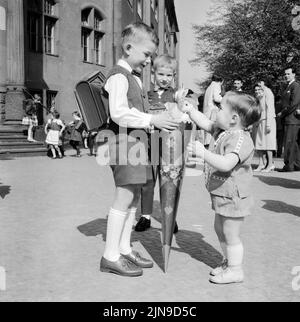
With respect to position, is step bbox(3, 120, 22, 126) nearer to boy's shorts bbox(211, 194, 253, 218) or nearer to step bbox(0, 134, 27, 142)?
step bbox(0, 134, 27, 142)

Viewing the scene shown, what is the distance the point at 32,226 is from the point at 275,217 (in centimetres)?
275

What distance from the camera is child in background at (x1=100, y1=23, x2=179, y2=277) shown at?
330 cm

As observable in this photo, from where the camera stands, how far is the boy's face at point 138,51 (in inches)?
136

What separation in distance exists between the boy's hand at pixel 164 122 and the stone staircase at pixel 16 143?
12.3 meters

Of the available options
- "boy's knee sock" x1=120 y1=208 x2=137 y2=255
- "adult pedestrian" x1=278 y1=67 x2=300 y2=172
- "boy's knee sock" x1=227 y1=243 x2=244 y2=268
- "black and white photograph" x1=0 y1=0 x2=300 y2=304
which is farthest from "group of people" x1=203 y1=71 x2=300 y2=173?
"boy's knee sock" x1=227 y1=243 x2=244 y2=268

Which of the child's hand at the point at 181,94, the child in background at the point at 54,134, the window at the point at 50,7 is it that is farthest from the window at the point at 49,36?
the child's hand at the point at 181,94

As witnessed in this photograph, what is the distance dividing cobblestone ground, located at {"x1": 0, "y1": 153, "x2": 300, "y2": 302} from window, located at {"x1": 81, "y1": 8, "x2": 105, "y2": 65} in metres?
17.4

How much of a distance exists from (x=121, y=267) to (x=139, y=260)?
26cm

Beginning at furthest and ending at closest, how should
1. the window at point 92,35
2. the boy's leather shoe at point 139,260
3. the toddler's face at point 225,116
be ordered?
the window at point 92,35 → the boy's leather shoe at point 139,260 → the toddler's face at point 225,116

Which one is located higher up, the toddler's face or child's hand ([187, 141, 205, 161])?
the toddler's face

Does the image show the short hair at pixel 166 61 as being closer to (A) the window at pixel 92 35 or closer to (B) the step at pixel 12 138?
(B) the step at pixel 12 138

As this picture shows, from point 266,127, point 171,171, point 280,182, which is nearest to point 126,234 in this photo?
point 171,171
